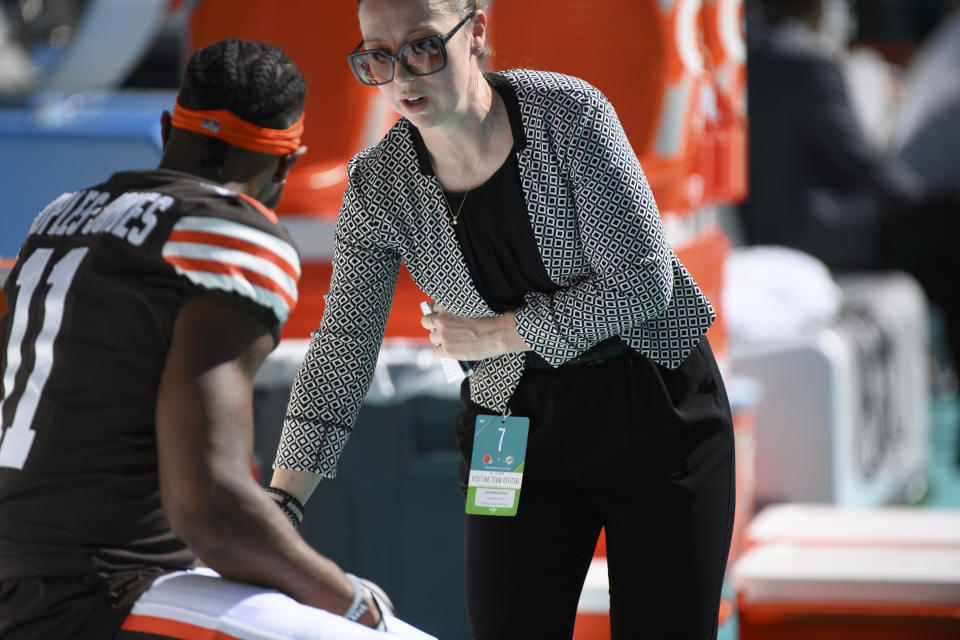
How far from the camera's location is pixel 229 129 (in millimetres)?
1526

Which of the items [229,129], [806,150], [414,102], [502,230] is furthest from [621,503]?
[806,150]

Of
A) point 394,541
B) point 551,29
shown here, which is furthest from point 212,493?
point 394,541

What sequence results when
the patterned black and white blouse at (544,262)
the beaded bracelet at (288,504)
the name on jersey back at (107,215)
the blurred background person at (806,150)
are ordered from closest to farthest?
the name on jersey back at (107,215) < the patterned black and white blouse at (544,262) < the beaded bracelet at (288,504) < the blurred background person at (806,150)

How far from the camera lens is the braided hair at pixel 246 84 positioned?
1.53 metres

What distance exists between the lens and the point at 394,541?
278 cm

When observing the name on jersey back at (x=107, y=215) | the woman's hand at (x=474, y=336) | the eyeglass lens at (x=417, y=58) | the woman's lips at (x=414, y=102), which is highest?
the eyeglass lens at (x=417, y=58)

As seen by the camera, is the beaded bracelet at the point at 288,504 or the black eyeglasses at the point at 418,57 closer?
the black eyeglasses at the point at 418,57

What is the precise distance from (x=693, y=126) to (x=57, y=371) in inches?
63.9

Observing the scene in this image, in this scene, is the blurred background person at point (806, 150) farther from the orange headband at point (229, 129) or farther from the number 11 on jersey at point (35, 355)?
the number 11 on jersey at point (35, 355)

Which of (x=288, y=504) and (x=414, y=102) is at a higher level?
(x=414, y=102)

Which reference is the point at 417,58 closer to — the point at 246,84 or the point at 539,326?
the point at 246,84

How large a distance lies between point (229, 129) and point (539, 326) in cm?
44

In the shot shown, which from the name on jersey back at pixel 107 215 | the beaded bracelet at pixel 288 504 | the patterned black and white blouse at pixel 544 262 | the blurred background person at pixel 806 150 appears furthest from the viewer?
the blurred background person at pixel 806 150

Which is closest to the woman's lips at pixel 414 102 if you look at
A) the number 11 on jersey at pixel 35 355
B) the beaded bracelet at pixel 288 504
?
the number 11 on jersey at pixel 35 355
